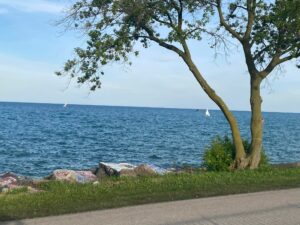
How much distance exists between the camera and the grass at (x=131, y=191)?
31.7ft

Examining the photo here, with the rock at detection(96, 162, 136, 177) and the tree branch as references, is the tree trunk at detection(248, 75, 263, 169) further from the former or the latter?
the rock at detection(96, 162, 136, 177)

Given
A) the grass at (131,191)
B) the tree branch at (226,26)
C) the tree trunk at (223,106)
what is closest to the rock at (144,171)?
the grass at (131,191)

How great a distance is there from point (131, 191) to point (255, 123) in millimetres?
7008

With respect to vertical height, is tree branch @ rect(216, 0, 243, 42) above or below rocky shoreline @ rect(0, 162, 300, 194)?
above

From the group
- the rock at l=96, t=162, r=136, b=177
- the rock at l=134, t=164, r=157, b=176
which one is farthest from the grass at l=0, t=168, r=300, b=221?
the rock at l=96, t=162, r=136, b=177

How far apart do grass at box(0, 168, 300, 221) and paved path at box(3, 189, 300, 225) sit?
0.54m

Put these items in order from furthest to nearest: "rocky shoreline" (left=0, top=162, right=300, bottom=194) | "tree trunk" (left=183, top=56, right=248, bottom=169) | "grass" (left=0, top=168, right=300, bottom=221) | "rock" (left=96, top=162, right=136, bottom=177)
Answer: "rock" (left=96, top=162, right=136, bottom=177), "tree trunk" (left=183, top=56, right=248, bottom=169), "rocky shoreline" (left=0, top=162, right=300, bottom=194), "grass" (left=0, top=168, right=300, bottom=221)

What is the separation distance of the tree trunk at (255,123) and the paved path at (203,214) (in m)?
6.27

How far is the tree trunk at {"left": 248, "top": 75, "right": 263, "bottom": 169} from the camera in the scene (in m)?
17.1

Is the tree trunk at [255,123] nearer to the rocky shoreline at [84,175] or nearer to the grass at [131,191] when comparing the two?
the grass at [131,191]

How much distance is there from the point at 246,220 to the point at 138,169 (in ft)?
30.8

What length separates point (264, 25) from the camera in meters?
16.7

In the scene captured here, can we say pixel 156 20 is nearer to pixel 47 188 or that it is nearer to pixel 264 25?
pixel 264 25

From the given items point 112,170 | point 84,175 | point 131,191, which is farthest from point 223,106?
point 131,191
